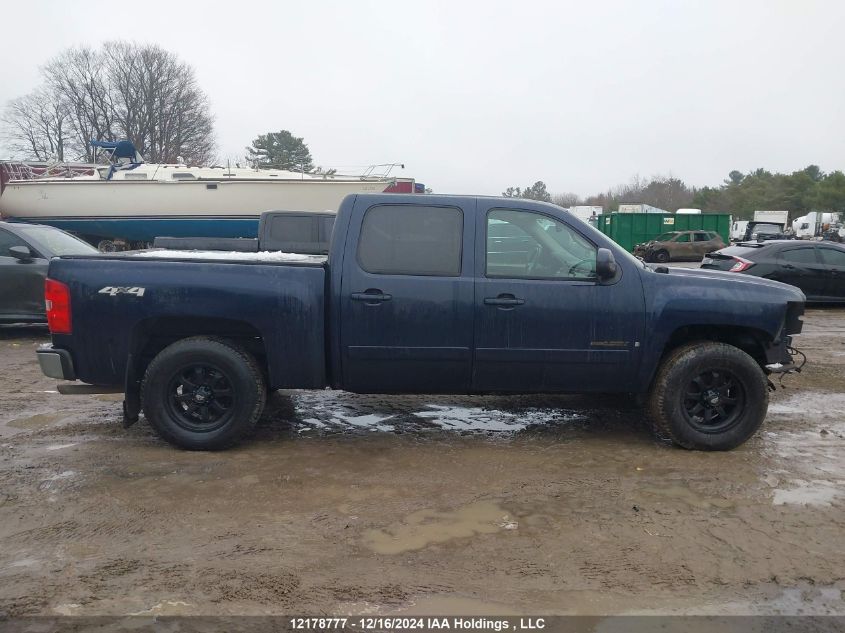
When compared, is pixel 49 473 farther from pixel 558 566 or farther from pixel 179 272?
pixel 558 566

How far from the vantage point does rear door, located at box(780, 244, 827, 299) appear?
1198 centimetres

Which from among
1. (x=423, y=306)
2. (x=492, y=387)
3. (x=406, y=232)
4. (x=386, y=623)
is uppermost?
(x=406, y=232)

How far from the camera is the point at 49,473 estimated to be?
14.3 feet

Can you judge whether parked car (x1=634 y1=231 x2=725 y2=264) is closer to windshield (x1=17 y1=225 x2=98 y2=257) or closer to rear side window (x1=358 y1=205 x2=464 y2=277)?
windshield (x1=17 y1=225 x2=98 y2=257)

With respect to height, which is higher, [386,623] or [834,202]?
[834,202]

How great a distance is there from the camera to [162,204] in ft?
64.4

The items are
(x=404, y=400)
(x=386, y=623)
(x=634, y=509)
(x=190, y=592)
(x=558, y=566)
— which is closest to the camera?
(x=386, y=623)

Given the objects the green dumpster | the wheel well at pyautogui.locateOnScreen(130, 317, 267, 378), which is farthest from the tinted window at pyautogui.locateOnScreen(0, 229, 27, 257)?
the green dumpster

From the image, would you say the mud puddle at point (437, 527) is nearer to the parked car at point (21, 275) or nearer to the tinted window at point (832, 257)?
the parked car at point (21, 275)

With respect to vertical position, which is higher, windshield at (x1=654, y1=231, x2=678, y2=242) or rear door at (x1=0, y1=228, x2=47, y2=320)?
windshield at (x1=654, y1=231, x2=678, y2=242)

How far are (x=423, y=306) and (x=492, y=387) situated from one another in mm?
786

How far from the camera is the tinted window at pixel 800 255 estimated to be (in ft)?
39.7

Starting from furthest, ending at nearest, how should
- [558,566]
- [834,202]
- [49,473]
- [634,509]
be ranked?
[834,202], [49,473], [634,509], [558,566]

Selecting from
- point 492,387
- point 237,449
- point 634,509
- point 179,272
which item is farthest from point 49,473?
point 634,509
